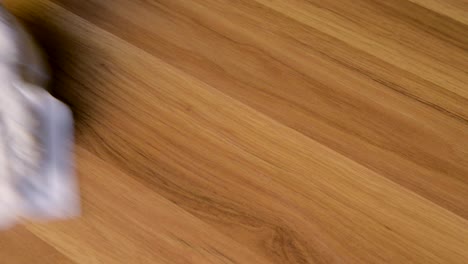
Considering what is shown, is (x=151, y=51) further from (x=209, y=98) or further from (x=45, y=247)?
(x=45, y=247)

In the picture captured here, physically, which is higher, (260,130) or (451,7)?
(451,7)

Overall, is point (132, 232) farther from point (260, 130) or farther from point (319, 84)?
point (319, 84)

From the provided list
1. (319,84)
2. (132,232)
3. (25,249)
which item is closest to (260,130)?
(319,84)

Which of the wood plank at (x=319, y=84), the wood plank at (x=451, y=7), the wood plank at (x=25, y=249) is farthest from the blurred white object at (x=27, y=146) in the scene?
the wood plank at (x=451, y=7)

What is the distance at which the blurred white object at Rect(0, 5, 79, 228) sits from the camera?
688 mm

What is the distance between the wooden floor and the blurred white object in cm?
2

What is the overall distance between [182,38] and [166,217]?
299 mm

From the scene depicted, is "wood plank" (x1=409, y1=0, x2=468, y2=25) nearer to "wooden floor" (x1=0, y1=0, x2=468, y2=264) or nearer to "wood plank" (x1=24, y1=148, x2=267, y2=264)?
"wooden floor" (x1=0, y1=0, x2=468, y2=264)

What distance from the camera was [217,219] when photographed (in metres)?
0.70

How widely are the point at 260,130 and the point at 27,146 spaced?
32cm

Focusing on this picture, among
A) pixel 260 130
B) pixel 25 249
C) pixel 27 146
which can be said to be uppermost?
pixel 260 130

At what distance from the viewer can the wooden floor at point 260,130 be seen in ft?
2.25

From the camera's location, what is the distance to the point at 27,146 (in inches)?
27.1

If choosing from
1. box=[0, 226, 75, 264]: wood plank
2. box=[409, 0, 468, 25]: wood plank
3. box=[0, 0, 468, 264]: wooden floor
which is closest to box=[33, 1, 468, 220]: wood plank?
box=[0, 0, 468, 264]: wooden floor
